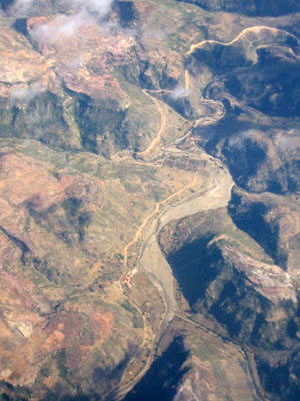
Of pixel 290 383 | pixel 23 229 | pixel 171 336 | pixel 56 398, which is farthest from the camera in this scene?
pixel 23 229

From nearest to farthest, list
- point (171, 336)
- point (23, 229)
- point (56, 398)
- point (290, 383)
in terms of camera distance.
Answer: point (56, 398) → point (290, 383) → point (171, 336) → point (23, 229)

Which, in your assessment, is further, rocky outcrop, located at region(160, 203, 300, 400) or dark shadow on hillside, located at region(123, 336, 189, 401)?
rocky outcrop, located at region(160, 203, 300, 400)

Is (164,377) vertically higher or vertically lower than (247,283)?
lower

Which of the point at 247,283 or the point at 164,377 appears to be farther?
the point at 247,283

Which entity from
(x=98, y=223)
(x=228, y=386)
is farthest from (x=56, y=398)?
(x=98, y=223)

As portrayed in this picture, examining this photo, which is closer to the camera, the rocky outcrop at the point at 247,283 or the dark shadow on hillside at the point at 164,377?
the dark shadow on hillside at the point at 164,377

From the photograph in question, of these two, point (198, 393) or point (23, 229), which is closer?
point (198, 393)

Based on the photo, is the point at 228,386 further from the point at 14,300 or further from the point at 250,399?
the point at 14,300

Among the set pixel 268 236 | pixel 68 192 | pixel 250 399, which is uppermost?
pixel 68 192

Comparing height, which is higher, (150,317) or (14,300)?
(14,300)
